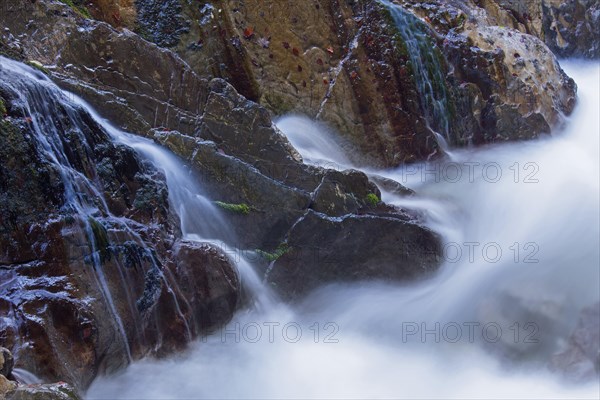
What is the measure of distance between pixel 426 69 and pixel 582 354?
15.0 feet

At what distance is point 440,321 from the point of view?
6492mm

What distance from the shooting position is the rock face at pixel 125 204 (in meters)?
4.89

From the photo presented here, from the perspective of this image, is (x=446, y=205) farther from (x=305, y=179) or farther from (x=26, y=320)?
(x=26, y=320)

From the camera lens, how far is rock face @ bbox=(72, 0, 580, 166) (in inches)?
333

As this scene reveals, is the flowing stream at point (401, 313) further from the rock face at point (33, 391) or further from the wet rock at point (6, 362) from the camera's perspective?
the rock face at point (33, 391)

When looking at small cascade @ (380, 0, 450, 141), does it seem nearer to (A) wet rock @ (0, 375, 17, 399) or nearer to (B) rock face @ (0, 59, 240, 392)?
(B) rock face @ (0, 59, 240, 392)

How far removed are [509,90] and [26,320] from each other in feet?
24.4

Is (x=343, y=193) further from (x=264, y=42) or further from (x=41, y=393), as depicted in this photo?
(x=41, y=393)

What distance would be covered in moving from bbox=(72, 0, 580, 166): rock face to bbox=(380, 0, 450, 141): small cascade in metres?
0.02

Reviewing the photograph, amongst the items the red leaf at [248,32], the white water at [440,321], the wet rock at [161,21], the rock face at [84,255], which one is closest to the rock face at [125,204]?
the rock face at [84,255]

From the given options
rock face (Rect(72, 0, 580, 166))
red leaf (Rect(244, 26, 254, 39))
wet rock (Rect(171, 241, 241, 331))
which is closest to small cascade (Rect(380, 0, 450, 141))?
rock face (Rect(72, 0, 580, 166))

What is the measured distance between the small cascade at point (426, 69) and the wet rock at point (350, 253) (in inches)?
95.1

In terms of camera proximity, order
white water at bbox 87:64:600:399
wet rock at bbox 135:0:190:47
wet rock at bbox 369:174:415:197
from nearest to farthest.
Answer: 1. white water at bbox 87:64:600:399
2. wet rock at bbox 369:174:415:197
3. wet rock at bbox 135:0:190:47

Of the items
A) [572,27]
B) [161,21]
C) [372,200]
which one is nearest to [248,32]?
[161,21]
